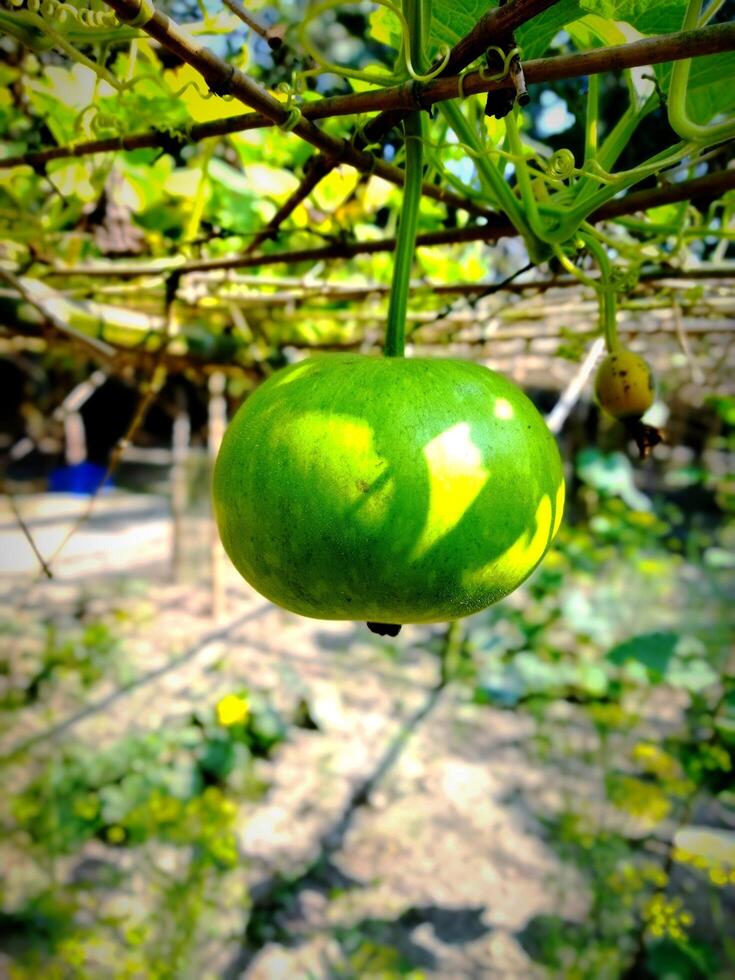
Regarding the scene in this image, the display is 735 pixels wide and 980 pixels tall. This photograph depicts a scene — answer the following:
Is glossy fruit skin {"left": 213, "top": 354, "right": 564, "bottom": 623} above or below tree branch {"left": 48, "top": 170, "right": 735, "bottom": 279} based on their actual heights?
below

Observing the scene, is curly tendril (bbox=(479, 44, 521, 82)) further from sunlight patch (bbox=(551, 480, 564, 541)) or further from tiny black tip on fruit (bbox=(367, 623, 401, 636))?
tiny black tip on fruit (bbox=(367, 623, 401, 636))

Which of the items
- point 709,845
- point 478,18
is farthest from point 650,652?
point 478,18

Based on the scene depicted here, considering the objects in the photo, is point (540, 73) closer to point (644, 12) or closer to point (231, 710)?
point (644, 12)

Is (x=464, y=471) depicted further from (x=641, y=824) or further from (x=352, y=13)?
(x=641, y=824)

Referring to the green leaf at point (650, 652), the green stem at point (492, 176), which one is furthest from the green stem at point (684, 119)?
the green leaf at point (650, 652)

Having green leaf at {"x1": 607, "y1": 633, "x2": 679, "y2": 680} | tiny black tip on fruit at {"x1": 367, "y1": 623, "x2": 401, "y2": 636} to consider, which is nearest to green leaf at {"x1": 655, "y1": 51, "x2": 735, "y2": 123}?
tiny black tip on fruit at {"x1": 367, "y1": 623, "x2": 401, "y2": 636}

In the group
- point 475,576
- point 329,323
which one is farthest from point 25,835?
point 475,576
